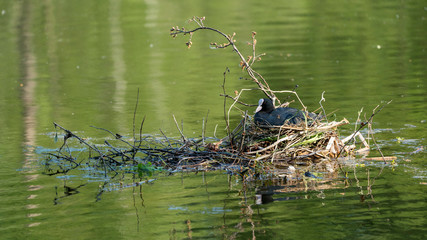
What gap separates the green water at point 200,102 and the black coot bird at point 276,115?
3.32ft

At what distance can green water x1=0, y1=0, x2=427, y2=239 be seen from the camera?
6402mm

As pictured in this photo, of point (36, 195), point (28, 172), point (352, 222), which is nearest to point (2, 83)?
point (28, 172)

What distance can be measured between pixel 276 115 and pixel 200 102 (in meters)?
4.67

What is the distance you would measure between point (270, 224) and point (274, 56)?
13.7 meters

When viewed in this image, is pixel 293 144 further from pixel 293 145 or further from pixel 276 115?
pixel 276 115

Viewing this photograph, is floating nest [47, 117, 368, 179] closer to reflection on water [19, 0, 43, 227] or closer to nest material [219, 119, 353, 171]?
nest material [219, 119, 353, 171]

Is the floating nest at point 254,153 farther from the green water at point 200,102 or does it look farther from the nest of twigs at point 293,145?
the green water at point 200,102

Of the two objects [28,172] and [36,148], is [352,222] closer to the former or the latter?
[28,172]

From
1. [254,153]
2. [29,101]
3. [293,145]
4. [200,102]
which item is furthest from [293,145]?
[29,101]

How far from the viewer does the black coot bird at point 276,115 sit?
8.82 meters

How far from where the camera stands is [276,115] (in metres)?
8.95

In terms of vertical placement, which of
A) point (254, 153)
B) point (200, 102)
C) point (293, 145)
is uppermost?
point (200, 102)

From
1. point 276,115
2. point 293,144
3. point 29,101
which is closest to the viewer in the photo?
point 293,144

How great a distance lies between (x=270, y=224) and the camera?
6203 mm
